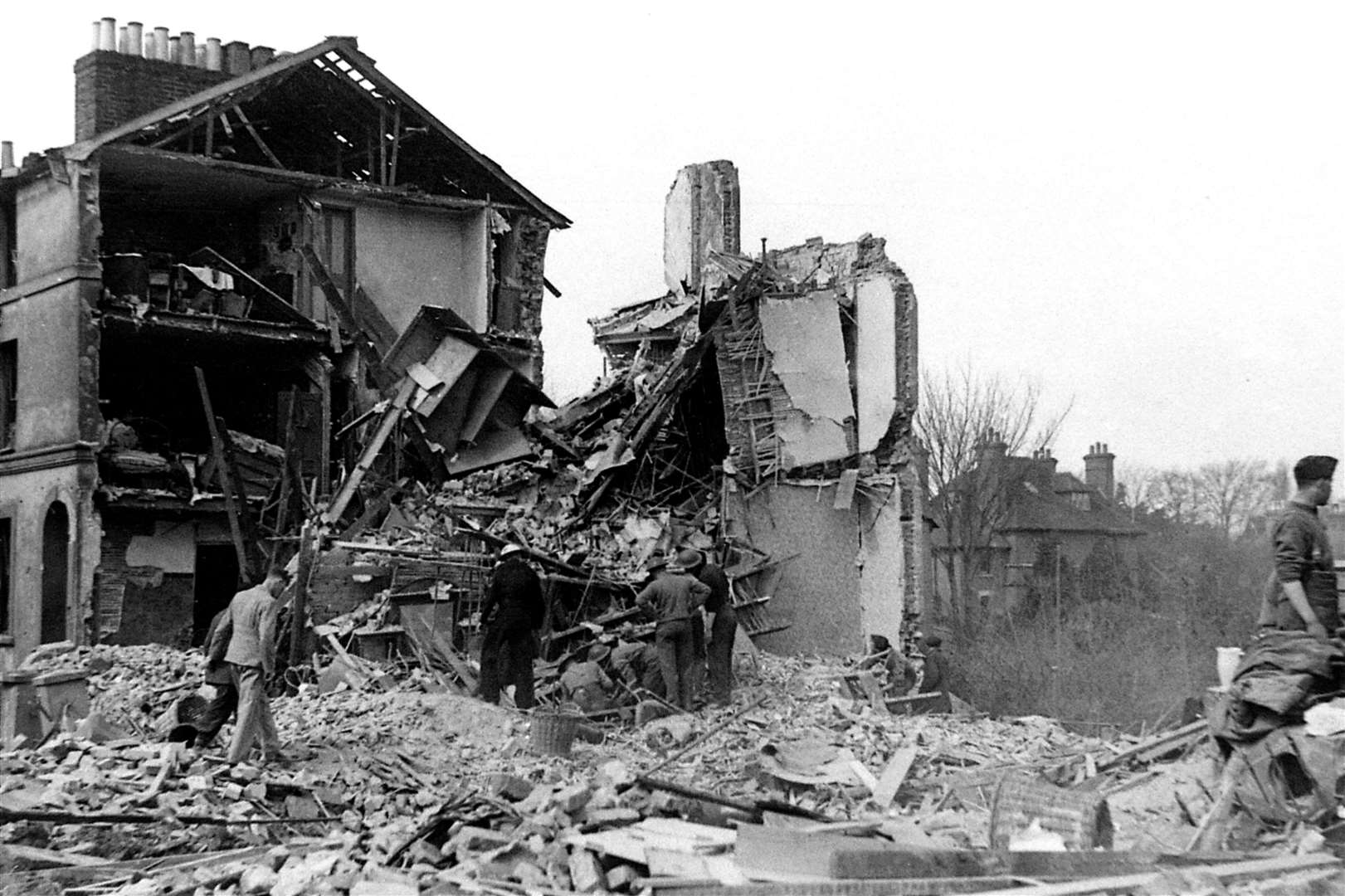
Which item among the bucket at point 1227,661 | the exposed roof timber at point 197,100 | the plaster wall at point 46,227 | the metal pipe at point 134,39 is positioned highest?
the metal pipe at point 134,39

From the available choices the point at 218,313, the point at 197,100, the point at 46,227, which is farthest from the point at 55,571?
the point at 197,100

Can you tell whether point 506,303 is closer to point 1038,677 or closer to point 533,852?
point 1038,677

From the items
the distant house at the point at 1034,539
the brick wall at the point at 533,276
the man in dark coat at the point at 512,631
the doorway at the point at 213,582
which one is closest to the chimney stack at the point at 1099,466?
the distant house at the point at 1034,539

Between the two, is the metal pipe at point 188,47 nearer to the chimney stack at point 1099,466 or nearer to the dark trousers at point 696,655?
the dark trousers at point 696,655

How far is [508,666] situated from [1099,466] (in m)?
39.2

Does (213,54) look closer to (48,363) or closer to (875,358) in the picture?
(48,363)

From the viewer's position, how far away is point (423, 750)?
41.3 feet

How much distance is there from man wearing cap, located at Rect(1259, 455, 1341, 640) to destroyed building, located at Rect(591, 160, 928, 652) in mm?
10809

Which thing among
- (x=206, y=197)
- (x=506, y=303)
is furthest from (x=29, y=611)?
(x=506, y=303)

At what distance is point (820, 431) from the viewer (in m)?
19.1

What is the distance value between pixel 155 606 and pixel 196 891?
14452mm

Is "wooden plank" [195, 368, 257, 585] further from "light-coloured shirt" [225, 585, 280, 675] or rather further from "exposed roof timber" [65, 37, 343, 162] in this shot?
"light-coloured shirt" [225, 585, 280, 675]

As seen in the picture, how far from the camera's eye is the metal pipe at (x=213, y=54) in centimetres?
2323

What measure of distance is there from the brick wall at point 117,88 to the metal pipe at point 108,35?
0.18 meters
